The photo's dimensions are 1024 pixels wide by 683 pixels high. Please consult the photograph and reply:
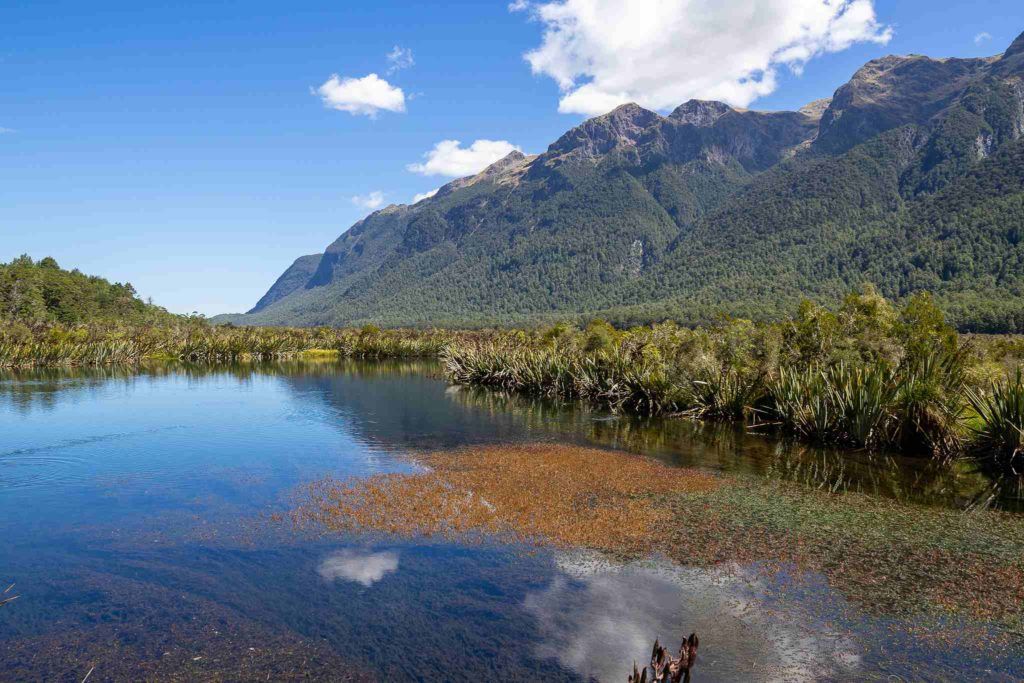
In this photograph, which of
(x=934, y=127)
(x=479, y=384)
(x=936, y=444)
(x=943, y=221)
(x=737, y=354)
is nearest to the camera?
(x=936, y=444)

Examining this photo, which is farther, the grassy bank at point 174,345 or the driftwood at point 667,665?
the grassy bank at point 174,345

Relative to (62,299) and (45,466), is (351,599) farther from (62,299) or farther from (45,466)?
(62,299)

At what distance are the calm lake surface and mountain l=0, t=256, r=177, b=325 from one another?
50576 millimetres

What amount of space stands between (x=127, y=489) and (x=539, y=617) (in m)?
10.3

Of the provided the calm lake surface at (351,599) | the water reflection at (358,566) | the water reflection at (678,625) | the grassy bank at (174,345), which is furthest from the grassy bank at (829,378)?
the grassy bank at (174,345)

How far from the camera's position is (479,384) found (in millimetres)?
37500

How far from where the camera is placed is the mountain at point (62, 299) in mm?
61156

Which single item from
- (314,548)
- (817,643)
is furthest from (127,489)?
(817,643)

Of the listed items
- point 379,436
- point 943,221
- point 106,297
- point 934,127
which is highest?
point 934,127

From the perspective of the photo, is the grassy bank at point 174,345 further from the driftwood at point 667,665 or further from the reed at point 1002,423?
the driftwood at point 667,665

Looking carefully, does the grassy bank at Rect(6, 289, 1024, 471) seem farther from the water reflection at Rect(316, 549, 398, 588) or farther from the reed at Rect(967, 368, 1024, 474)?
the water reflection at Rect(316, 549, 398, 588)

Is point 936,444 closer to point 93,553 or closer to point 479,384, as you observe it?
point 93,553

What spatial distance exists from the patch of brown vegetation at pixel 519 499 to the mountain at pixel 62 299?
5232 centimetres

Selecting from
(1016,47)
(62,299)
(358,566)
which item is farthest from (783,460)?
(1016,47)
